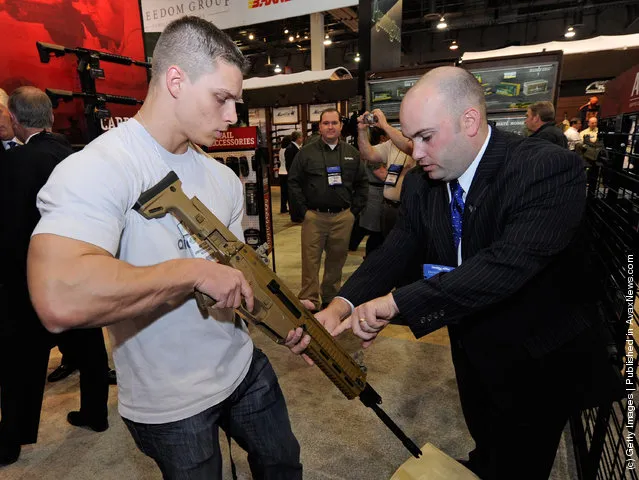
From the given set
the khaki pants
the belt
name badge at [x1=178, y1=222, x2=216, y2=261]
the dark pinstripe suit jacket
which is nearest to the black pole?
the belt

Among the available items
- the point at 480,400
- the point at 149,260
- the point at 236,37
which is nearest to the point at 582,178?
the point at 480,400

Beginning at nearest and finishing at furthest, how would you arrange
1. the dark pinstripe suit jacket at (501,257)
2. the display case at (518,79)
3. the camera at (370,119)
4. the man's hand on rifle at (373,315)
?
1. the dark pinstripe suit jacket at (501,257)
2. the man's hand on rifle at (373,315)
3. the camera at (370,119)
4. the display case at (518,79)

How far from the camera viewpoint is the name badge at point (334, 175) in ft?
12.8

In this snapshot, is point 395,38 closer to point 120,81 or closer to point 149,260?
point 120,81

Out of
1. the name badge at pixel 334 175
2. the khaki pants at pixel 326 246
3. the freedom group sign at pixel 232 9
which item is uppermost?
the freedom group sign at pixel 232 9

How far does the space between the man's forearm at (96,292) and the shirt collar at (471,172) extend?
3.42 feet

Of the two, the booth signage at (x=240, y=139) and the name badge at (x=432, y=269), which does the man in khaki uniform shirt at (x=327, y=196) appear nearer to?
the booth signage at (x=240, y=139)

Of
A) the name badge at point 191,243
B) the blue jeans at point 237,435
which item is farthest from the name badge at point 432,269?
the name badge at point 191,243

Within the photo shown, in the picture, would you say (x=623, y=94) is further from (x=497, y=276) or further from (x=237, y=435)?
(x=237, y=435)

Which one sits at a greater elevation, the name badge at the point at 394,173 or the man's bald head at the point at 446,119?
the man's bald head at the point at 446,119

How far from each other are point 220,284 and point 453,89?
944 millimetres

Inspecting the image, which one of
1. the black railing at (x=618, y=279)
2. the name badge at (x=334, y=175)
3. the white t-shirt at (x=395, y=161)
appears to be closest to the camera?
the black railing at (x=618, y=279)

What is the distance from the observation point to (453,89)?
1.24m

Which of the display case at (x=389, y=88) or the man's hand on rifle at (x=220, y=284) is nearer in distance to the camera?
the man's hand on rifle at (x=220, y=284)
